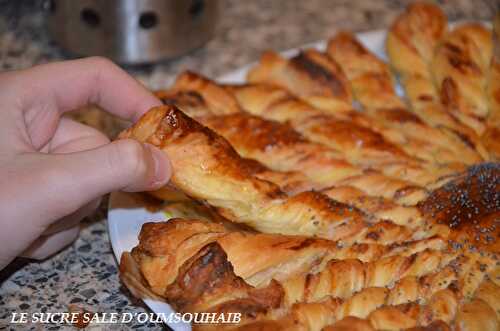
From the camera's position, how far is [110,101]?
1.29 meters

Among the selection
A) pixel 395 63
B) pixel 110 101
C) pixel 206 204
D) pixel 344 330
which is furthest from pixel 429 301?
pixel 395 63

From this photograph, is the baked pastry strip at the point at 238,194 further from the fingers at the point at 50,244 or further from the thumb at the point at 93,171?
the fingers at the point at 50,244

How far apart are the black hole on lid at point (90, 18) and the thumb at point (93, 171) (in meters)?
0.76

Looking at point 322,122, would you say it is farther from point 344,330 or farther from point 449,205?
point 344,330

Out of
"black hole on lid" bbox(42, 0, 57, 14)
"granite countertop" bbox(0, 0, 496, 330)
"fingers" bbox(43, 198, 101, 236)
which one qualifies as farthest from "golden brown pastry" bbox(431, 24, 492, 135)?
"black hole on lid" bbox(42, 0, 57, 14)

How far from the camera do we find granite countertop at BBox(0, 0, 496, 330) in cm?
124

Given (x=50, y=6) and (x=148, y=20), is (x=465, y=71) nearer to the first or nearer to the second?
(x=148, y=20)

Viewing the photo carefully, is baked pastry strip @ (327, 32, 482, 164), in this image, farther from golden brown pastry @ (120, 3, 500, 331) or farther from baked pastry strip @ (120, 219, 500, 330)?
baked pastry strip @ (120, 219, 500, 330)

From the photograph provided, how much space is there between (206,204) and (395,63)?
680 mm

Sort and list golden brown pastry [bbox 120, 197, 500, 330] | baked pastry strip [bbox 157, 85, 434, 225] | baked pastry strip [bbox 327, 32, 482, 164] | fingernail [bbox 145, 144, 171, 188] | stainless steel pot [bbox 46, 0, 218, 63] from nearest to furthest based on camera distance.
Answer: golden brown pastry [bbox 120, 197, 500, 330], fingernail [bbox 145, 144, 171, 188], baked pastry strip [bbox 157, 85, 434, 225], baked pastry strip [bbox 327, 32, 482, 164], stainless steel pot [bbox 46, 0, 218, 63]

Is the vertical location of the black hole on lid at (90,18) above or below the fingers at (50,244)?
above

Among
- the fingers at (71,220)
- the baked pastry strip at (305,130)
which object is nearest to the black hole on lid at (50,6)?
the baked pastry strip at (305,130)

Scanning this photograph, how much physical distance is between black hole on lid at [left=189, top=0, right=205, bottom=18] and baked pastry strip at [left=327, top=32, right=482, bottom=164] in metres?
0.35

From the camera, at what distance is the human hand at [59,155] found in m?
1.00
